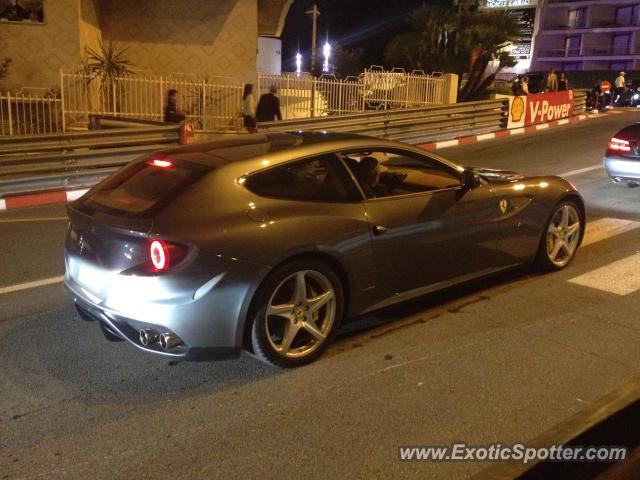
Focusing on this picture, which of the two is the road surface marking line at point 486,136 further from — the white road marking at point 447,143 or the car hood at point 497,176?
the car hood at point 497,176

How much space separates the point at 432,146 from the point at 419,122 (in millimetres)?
734

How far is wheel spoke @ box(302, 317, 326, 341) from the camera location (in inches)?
175

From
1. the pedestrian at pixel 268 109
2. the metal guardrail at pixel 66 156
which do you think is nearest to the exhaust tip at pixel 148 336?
the metal guardrail at pixel 66 156

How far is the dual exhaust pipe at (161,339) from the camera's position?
397 cm

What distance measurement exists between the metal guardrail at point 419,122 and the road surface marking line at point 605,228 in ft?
22.4

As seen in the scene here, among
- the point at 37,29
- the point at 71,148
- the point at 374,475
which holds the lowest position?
the point at 374,475

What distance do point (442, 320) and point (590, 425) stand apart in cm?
172

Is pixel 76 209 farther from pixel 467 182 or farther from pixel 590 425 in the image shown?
pixel 590 425

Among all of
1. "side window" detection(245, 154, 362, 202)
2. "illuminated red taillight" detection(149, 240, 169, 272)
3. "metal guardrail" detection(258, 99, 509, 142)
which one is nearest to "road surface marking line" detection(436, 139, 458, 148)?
"metal guardrail" detection(258, 99, 509, 142)

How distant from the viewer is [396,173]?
5.65m

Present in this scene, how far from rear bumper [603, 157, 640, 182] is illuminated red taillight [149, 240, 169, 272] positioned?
8432mm

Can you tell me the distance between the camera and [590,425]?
367 centimetres

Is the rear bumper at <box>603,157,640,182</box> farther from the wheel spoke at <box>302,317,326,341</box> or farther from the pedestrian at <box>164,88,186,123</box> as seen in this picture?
the pedestrian at <box>164,88,186,123</box>

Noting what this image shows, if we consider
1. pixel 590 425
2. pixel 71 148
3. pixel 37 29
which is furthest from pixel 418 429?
pixel 37 29
